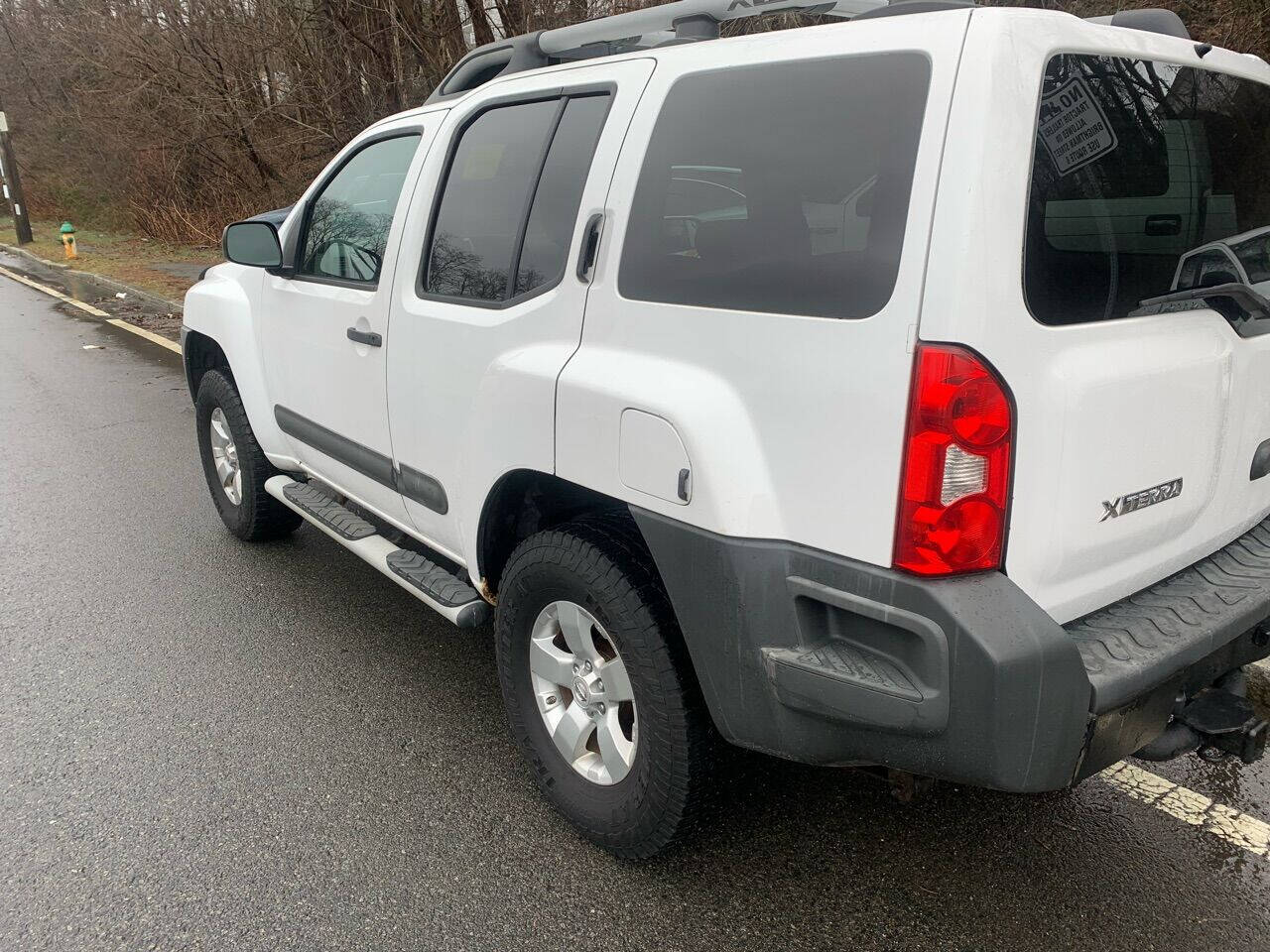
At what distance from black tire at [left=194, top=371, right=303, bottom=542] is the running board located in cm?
21

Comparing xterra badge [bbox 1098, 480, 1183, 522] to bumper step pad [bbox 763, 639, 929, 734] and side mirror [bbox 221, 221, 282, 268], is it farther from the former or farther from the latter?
side mirror [bbox 221, 221, 282, 268]

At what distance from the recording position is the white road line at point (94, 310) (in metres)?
10.6

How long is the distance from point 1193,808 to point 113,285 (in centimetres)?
1590

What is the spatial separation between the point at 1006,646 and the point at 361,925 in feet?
5.50

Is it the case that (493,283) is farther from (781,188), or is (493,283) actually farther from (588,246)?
(781,188)

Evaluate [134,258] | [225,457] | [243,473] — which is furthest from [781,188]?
[134,258]

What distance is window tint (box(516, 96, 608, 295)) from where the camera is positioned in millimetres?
2479

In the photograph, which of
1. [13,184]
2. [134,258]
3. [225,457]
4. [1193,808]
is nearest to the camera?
[1193,808]

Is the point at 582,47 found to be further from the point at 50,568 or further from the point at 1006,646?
the point at 50,568

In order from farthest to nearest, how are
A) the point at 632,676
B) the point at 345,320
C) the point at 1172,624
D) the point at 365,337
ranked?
the point at 345,320 < the point at 365,337 < the point at 632,676 < the point at 1172,624

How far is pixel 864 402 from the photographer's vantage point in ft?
5.90

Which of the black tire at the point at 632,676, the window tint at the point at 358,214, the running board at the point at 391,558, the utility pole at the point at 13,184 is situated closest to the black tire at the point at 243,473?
the running board at the point at 391,558

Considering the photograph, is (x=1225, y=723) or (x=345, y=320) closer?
(x=1225, y=723)

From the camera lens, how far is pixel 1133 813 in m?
2.74
